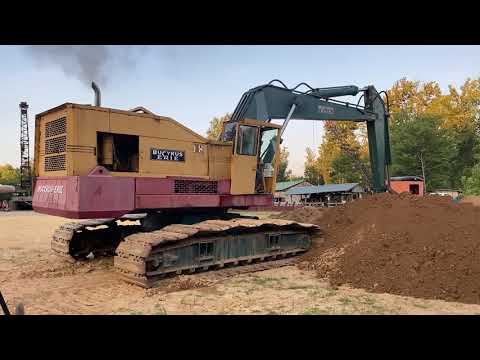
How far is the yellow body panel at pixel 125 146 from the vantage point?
7562 mm

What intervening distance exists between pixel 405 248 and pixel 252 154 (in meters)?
4.09

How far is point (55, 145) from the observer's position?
7.99 metres

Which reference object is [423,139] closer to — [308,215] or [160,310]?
[308,215]

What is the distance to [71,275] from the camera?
8648 millimetres

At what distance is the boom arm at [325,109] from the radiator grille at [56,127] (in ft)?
13.9

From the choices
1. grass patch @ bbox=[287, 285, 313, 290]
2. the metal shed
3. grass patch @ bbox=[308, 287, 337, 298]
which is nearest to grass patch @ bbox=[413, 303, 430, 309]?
grass patch @ bbox=[308, 287, 337, 298]

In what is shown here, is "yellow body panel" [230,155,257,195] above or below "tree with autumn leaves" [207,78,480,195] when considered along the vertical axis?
below

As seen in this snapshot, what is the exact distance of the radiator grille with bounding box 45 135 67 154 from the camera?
7.70 metres

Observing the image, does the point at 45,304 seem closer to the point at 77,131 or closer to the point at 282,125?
the point at 77,131

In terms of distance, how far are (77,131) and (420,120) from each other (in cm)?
4873

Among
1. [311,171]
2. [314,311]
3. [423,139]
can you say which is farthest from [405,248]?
[311,171]

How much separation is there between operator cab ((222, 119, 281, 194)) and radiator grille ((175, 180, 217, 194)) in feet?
1.74

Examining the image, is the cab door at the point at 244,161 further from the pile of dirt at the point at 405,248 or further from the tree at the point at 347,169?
the tree at the point at 347,169

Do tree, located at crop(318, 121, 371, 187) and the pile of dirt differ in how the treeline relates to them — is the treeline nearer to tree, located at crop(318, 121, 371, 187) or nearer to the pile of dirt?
Result: tree, located at crop(318, 121, 371, 187)
